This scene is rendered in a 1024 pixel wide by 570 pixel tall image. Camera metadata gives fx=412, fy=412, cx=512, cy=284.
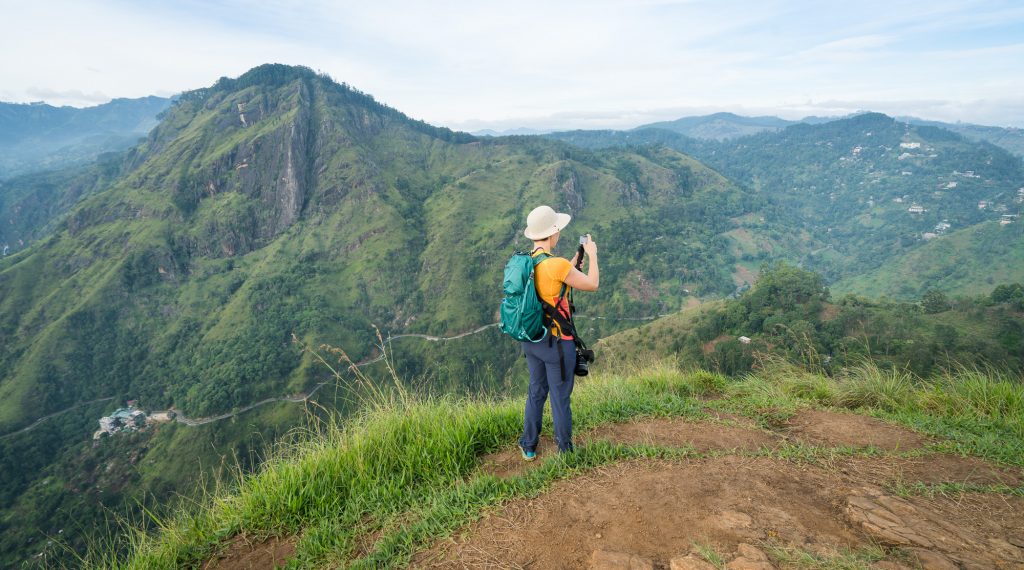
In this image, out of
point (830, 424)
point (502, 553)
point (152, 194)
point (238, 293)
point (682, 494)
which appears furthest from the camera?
point (152, 194)

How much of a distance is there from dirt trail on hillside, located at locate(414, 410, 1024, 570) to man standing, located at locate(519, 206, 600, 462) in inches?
18.1

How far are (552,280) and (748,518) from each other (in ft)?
7.21

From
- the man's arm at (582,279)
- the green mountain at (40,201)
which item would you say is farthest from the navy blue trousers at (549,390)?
the green mountain at (40,201)

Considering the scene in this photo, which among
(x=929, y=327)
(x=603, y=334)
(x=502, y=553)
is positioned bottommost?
(x=603, y=334)

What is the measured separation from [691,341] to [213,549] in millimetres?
47980

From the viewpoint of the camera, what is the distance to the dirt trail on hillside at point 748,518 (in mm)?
2436

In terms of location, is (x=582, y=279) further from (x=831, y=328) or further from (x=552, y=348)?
(x=831, y=328)

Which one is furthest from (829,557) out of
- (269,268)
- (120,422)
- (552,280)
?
(269,268)

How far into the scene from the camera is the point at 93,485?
53.0 m

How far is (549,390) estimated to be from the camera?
391cm

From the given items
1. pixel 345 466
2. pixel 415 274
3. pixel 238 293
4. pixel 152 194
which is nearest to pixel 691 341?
pixel 345 466

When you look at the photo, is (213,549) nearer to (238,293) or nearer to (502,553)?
(502,553)

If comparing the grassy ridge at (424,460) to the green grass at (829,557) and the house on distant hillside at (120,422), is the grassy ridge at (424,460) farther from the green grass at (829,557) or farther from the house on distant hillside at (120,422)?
the house on distant hillside at (120,422)

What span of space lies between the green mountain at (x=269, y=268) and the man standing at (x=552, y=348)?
47.0 metres
